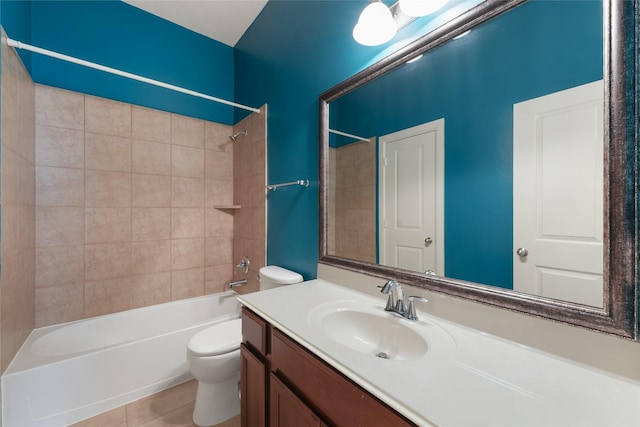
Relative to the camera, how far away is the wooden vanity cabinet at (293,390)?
2.02 ft

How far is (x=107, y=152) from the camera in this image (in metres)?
2.01

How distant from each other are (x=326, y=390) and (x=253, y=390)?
525 mm

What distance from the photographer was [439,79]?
39.1 inches

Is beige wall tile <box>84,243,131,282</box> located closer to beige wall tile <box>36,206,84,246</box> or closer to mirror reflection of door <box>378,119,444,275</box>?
beige wall tile <box>36,206,84,246</box>

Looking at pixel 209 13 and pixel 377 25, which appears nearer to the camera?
pixel 377 25

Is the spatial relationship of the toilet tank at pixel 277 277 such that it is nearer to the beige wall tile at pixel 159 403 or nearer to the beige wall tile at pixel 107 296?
the beige wall tile at pixel 159 403

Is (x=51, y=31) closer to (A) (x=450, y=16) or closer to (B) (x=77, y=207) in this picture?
(B) (x=77, y=207)

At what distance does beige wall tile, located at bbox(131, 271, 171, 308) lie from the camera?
6.96 feet

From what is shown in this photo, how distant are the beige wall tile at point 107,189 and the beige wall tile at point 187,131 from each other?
0.52 m

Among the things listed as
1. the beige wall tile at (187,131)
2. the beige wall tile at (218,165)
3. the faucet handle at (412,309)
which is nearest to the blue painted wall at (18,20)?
the beige wall tile at (187,131)

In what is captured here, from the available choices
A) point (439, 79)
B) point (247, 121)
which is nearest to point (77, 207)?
point (247, 121)

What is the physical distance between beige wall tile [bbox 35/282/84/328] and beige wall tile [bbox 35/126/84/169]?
90 cm

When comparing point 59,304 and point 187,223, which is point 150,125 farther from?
point 59,304

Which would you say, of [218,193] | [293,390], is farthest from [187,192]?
[293,390]
